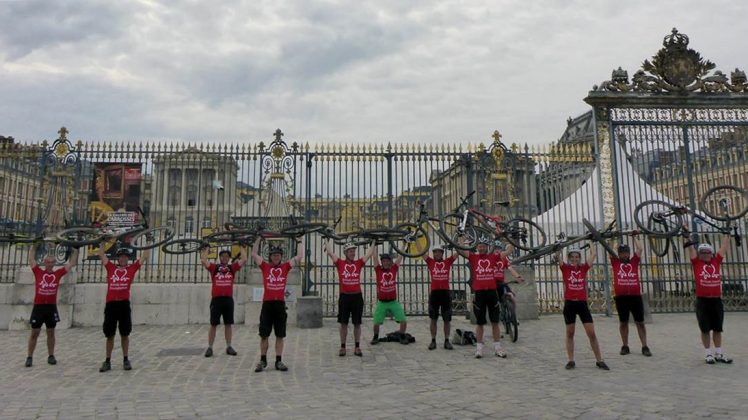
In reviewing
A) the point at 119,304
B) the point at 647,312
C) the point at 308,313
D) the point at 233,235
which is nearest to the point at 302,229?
the point at 233,235

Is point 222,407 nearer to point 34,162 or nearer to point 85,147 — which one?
point 85,147

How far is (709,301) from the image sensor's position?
8172 millimetres

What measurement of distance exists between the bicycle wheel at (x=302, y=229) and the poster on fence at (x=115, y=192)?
22.0 feet

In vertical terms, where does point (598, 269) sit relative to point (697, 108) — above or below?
below

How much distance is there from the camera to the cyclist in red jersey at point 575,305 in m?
7.77

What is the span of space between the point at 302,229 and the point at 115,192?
24.1ft

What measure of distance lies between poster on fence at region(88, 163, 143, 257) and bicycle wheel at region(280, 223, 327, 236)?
22.0 feet

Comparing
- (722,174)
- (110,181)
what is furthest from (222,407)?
(722,174)

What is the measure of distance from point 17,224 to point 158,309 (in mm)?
4466

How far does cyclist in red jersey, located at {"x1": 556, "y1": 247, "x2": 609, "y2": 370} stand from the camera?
25.5 feet

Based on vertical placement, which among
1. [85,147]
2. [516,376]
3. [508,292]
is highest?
[85,147]

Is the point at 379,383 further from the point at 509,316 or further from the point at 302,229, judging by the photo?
the point at 509,316

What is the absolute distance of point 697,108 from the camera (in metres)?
15.5

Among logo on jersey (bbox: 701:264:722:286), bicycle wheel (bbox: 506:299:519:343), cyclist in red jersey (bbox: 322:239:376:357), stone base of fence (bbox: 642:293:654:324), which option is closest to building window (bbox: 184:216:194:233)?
cyclist in red jersey (bbox: 322:239:376:357)
